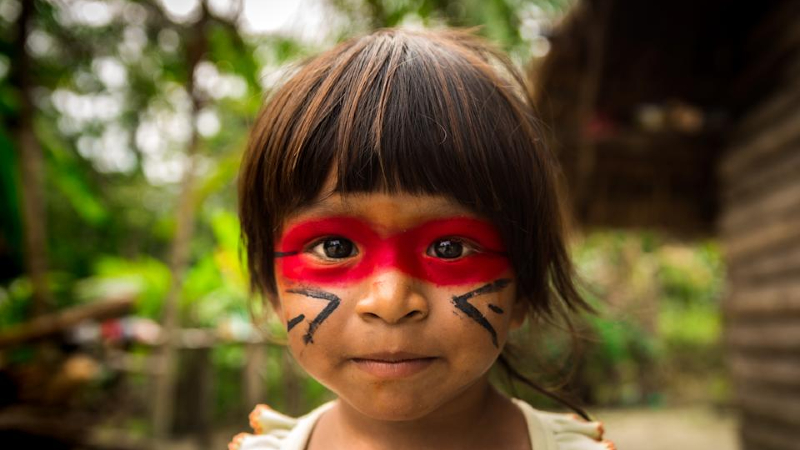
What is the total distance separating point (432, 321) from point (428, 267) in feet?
0.29

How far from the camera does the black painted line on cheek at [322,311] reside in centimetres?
98

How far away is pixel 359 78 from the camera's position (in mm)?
1030

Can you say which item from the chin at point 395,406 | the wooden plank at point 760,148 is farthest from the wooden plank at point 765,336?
the chin at point 395,406

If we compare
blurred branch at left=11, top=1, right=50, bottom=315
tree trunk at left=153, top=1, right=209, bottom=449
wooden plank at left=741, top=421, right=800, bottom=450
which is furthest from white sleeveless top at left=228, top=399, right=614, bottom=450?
blurred branch at left=11, top=1, right=50, bottom=315

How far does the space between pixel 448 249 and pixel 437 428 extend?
33 centimetres

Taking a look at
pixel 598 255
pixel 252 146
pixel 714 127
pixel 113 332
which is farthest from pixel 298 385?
pixel 598 255

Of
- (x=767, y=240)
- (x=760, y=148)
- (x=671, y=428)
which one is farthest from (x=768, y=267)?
(x=671, y=428)

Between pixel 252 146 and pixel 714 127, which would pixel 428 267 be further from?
pixel 714 127

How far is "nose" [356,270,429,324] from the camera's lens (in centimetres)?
92

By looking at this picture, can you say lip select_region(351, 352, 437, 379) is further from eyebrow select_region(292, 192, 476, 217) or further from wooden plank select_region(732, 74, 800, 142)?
wooden plank select_region(732, 74, 800, 142)

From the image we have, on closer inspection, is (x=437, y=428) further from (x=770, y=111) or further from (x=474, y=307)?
(x=770, y=111)

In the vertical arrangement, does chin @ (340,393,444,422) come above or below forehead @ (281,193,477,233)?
below

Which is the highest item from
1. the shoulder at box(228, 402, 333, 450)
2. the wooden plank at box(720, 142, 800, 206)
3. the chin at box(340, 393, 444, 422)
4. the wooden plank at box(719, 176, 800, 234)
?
the wooden plank at box(720, 142, 800, 206)

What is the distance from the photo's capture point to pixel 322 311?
98cm
